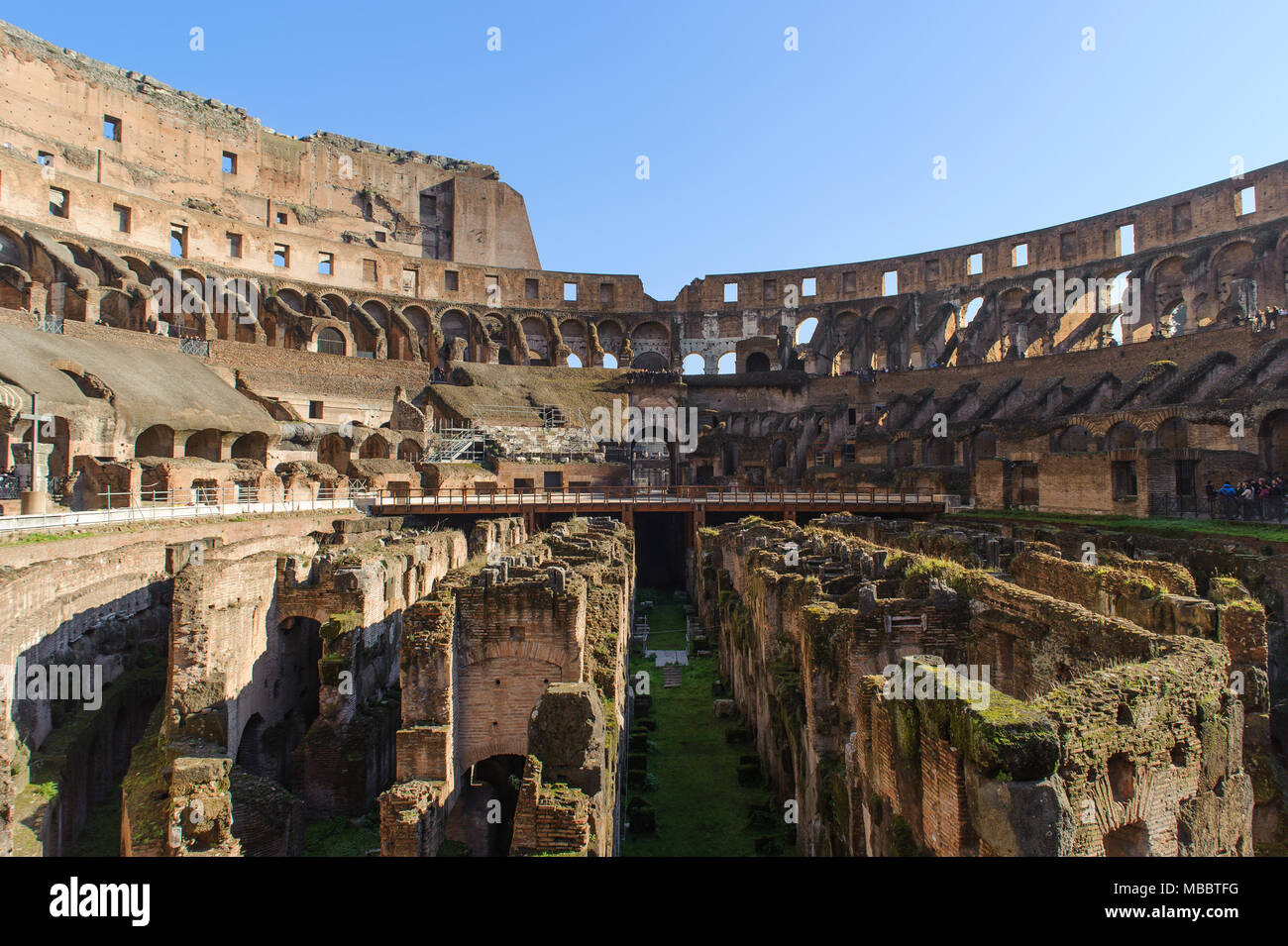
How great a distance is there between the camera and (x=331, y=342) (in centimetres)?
5550

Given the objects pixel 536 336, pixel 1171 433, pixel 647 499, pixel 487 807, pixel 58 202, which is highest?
pixel 58 202

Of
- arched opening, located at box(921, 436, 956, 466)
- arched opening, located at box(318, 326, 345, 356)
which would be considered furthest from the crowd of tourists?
arched opening, located at box(318, 326, 345, 356)

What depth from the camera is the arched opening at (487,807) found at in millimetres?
8820

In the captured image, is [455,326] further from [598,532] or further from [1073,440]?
[1073,440]

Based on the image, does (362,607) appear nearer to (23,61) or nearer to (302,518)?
(302,518)

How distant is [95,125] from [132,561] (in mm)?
53622

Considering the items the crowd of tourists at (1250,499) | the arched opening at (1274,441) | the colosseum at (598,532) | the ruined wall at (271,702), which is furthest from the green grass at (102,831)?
the arched opening at (1274,441)

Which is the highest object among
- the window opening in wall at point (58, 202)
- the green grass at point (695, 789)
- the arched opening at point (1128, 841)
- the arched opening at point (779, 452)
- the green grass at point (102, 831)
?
the window opening in wall at point (58, 202)

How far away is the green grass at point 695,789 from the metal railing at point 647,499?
55.0ft

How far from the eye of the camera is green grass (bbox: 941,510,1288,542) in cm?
1702

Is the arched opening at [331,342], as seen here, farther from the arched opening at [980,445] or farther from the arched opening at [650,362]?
the arched opening at [980,445]

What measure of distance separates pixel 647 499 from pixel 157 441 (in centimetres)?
1971

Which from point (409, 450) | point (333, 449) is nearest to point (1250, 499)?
point (409, 450)
